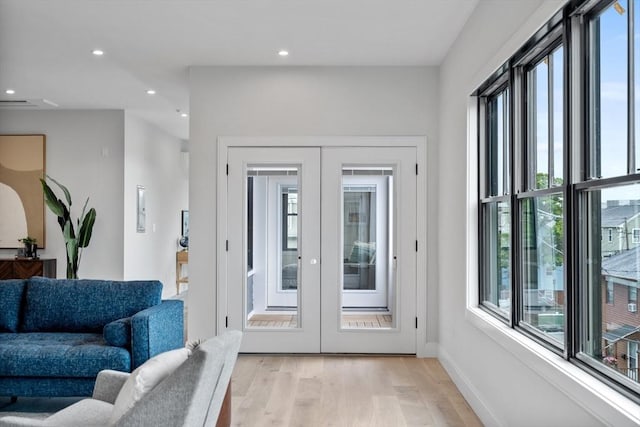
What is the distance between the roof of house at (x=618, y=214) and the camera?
5.61ft

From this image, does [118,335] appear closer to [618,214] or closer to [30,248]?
[618,214]

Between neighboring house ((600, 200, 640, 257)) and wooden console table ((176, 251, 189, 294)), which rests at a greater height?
neighboring house ((600, 200, 640, 257))

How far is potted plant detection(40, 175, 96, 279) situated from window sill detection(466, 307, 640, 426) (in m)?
5.08

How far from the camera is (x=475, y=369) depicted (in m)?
3.32

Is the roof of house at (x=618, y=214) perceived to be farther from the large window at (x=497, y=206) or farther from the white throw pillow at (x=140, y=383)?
the white throw pillow at (x=140, y=383)

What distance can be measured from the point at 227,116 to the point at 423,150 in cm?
182

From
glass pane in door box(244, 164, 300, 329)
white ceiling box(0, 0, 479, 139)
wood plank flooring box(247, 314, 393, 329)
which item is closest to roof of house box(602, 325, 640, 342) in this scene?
white ceiling box(0, 0, 479, 139)

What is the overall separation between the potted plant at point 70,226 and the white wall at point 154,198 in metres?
0.46

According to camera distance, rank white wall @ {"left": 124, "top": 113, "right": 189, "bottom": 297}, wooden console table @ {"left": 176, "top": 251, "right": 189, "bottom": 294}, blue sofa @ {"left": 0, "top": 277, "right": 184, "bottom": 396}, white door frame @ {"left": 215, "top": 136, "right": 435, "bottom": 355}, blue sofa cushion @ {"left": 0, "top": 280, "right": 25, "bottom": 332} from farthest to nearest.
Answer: wooden console table @ {"left": 176, "top": 251, "right": 189, "bottom": 294}, white wall @ {"left": 124, "top": 113, "right": 189, "bottom": 297}, white door frame @ {"left": 215, "top": 136, "right": 435, "bottom": 355}, blue sofa cushion @ {"left": 0, "top": 280, "right": 25, "bottom": 332}, blue sofa @ {"left": 0, "top": 277, "right": 184, "bottom": 396}

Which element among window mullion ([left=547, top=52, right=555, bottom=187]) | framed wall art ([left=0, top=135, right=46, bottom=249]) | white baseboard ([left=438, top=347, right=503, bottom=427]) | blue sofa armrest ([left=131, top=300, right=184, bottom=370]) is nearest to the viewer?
window mullion ([left=547, top=52, right=555, bottom=187])

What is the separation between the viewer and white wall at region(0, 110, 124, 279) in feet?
21.5

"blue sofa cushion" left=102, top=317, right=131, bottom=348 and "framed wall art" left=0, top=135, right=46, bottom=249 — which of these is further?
"framed wall art" left=0, top=135, right=46, bottom=249

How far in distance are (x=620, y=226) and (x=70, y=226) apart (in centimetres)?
593

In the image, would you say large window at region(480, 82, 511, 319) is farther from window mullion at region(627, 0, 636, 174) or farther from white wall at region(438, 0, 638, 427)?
window mullion at region(627, 0, 636, 174)
